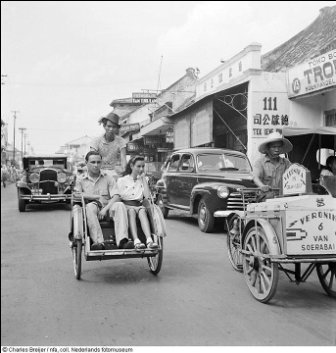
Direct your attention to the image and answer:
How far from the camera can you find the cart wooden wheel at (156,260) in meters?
4.98

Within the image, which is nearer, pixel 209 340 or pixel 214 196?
pixel 209 340

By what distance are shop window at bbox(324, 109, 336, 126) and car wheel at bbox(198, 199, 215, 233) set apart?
160 inches

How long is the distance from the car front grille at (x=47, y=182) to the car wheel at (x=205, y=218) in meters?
6.21

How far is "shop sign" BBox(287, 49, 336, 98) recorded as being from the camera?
9328 millimetres

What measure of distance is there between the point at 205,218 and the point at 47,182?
6658 millimetres

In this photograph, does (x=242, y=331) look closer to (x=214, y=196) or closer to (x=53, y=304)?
(x=53, y=304)

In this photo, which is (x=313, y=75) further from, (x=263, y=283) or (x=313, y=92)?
(x=263, y=283)

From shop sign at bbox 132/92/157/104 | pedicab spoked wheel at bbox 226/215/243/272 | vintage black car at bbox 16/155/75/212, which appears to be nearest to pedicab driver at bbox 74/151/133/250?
shop sign at bbox 132/92/157/104

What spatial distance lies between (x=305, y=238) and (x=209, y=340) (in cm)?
124

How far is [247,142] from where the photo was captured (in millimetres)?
12656

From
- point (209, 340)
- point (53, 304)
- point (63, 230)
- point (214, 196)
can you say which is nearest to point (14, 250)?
point (63, 230)

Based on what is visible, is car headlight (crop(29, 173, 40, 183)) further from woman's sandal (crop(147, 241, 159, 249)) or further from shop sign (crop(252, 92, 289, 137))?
woman's sandal (crop(147, 241, 159, 249))

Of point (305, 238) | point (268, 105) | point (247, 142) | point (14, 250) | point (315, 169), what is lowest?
point (14, 250)

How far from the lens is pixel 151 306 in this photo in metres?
3.92
